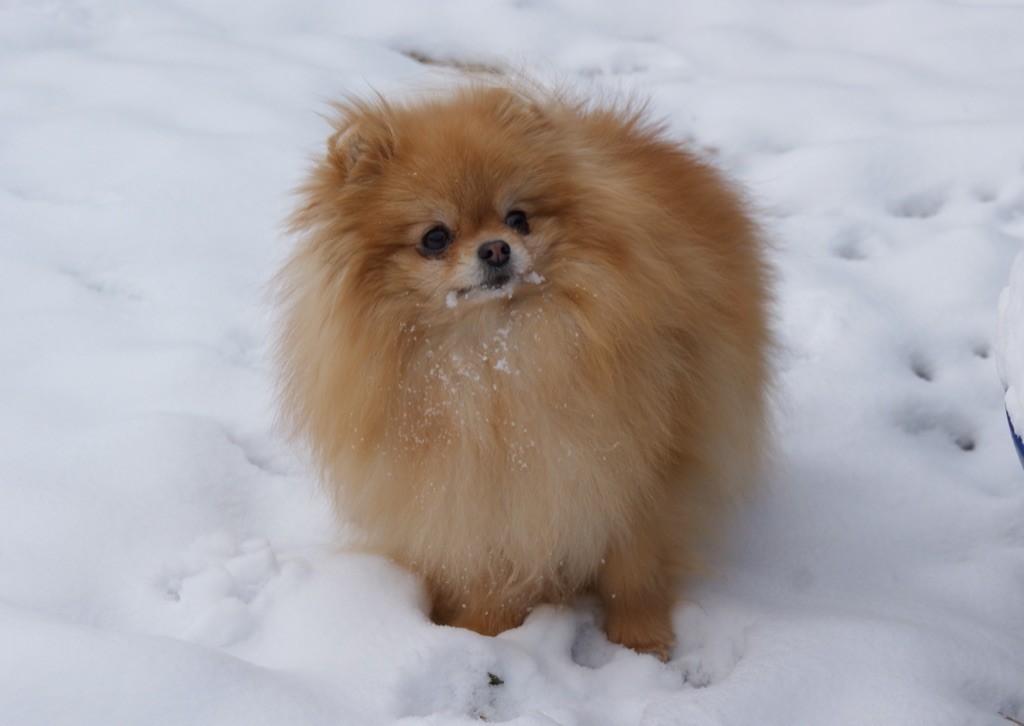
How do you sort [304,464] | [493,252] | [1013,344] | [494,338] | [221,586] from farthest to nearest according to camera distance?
[304,464] < [221,586] < [494,338] < [493,252] < [1013,344]

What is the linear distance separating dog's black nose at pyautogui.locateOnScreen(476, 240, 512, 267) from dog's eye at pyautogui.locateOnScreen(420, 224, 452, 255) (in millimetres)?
92

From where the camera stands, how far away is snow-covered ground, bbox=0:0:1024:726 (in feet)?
6.87

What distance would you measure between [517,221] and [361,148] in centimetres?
34

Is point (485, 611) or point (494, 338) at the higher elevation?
point (494, 338)

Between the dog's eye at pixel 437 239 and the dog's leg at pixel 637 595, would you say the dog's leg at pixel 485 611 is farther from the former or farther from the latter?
the dog's eye at pixel 437 239

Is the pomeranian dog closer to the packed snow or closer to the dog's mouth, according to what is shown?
the dog's mouth

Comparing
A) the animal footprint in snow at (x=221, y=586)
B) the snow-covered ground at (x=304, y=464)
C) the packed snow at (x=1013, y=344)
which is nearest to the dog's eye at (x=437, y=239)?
the snow-covered ground at (x=304, y=464)

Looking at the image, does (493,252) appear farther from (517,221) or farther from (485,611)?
(485,611)

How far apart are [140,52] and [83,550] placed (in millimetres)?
2852

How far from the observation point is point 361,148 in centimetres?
210

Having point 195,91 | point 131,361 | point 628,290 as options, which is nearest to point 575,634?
point 628,290

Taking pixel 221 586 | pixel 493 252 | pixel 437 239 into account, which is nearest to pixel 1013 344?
pixel 493 252

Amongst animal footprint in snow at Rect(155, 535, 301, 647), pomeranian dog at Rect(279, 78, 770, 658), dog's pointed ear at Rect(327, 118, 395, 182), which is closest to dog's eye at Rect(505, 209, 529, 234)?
pomeranian dog at Rect(279, 78, 770, 658)

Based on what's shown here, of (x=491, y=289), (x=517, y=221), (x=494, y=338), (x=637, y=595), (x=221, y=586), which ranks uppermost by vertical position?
(x=517, y=221)
